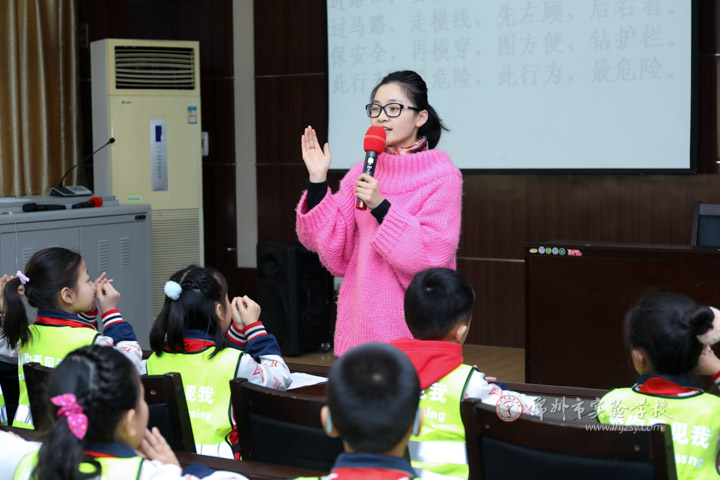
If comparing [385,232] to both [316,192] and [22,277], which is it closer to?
[316,192]

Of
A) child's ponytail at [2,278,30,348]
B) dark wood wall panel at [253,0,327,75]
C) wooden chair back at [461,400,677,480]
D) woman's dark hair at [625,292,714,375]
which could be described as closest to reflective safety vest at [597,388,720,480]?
woman's dark hair at [625,292,714,375]

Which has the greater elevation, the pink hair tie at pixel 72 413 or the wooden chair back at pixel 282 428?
the pink hair tie at pixel 72 413

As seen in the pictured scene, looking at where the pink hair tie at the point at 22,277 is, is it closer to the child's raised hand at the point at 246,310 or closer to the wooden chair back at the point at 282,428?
the child's raised hand at the point at 246,310

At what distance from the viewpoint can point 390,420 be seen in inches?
45.2

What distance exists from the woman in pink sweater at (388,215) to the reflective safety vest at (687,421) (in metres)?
0.62

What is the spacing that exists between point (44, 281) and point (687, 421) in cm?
164

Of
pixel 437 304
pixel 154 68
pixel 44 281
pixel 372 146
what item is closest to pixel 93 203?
pixel 154 68

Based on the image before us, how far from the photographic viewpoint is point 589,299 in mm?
3771

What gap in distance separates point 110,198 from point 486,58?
2186 millimetres

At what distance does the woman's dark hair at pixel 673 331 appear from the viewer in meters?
1.62

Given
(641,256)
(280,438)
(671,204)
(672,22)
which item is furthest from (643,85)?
(280,438)

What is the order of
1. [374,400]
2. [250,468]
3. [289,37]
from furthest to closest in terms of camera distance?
[289,37] → [250,468] → [374,400]

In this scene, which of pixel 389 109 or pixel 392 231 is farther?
pixel 389 109

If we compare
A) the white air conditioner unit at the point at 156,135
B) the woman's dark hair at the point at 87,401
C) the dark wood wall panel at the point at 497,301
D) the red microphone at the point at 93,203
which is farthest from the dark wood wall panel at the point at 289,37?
the woman's dark hair at the point at 87,401
